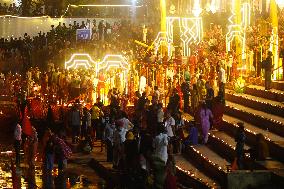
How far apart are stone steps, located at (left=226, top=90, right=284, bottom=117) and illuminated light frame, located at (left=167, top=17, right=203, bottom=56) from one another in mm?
6060

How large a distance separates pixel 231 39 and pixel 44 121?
8.60 m

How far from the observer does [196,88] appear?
28391 mm

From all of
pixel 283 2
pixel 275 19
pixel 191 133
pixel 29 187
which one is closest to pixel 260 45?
pixel 275 19

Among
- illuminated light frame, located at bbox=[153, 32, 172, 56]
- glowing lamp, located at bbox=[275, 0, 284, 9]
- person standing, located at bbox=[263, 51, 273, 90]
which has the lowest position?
person standing, located at bbox=[263, 51, 273, 90]

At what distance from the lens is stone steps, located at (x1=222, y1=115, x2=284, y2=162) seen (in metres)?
20.8

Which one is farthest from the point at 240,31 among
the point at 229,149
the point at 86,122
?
the point at 229,149

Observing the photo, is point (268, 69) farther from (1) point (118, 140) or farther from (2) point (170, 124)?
(1) point (118, 140)

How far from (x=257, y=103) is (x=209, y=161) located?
208 inches

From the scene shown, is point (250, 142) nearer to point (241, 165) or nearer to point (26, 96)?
point (241, 165)

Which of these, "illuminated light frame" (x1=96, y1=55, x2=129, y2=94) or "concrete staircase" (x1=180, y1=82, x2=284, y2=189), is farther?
"illuminated light frame" (x1=96, y1=55, x2=129, y2=94)

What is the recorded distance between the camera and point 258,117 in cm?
2455

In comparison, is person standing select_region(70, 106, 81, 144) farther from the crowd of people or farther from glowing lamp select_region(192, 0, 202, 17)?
glowing lamp select_region(192, 0, 202, 17)

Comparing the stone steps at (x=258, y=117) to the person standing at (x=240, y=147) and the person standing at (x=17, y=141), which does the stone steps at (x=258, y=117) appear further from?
the person standing at (x=17, y=141)

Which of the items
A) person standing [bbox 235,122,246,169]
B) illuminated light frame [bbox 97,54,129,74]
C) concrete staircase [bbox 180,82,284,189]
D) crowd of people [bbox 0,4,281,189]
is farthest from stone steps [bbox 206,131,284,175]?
illuminated light frame [bbox 97,54,129,74]
